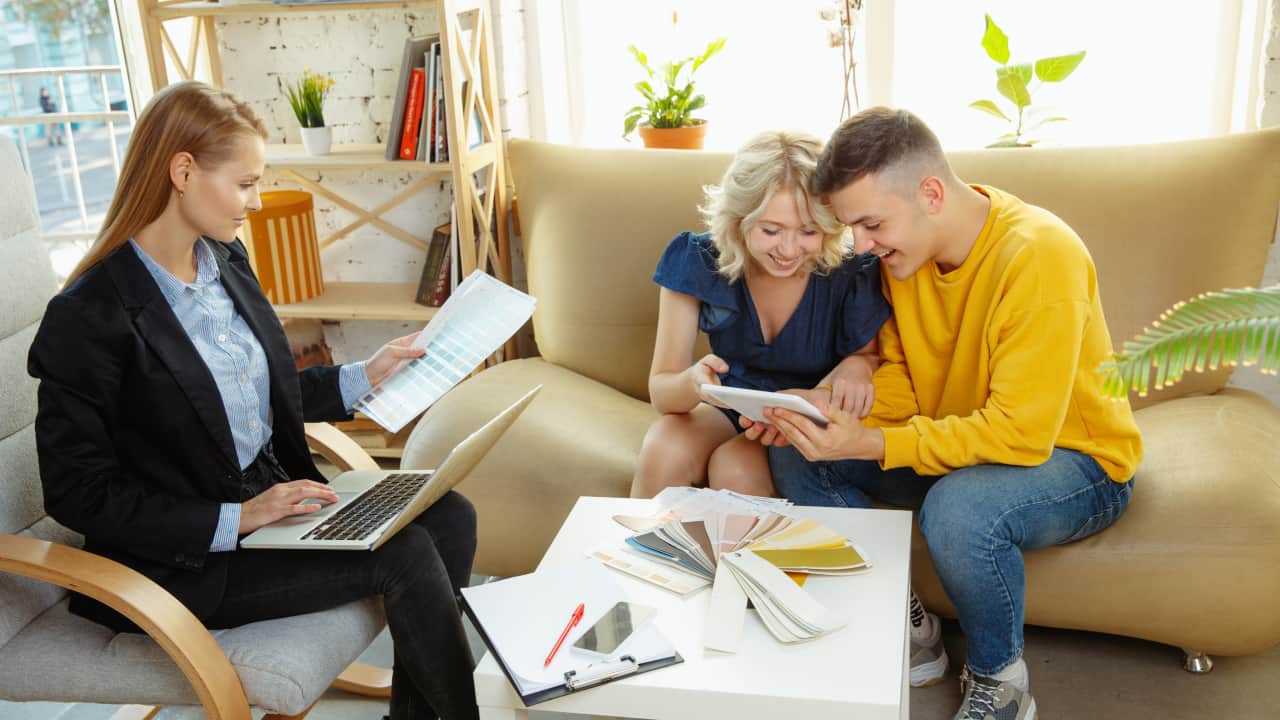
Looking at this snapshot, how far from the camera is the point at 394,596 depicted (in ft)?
5.39

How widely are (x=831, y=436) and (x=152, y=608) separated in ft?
3.37

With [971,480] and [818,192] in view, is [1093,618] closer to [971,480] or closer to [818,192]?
[971,480]

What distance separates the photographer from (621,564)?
160cm

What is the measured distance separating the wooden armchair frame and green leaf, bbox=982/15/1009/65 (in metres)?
2.24

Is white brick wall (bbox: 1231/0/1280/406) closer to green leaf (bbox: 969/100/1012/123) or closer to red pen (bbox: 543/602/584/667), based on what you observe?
green leaf (bbox: 969/100/1012/123)

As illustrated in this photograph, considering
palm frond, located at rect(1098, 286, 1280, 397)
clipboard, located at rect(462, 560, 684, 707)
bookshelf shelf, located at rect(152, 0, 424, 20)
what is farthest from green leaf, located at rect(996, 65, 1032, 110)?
clipboard, located at rect(462, 560, 684, 707)

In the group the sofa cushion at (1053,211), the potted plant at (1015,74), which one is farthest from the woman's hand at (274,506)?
the potted plant at (1015,74)

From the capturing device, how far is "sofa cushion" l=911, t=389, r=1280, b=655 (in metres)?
1.85

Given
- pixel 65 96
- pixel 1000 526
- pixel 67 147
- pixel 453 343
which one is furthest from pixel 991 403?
pixel 67 147

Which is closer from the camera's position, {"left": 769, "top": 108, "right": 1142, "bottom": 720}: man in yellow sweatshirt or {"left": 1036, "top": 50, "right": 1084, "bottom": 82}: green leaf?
{"left": 769, "top": 108, "right": 1142, "bottom": 720}: man in yellow sweatshirt

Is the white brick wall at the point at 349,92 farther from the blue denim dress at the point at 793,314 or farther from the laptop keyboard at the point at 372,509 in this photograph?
the laptop keyboard at the point at 372,509

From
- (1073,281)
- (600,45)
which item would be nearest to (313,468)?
(1073,281)

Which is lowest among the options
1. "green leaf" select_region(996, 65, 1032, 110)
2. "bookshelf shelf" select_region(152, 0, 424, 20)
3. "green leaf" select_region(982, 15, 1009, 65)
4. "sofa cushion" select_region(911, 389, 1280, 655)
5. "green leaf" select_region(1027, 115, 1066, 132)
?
"sofa cushion" select_region(911, 389, 1280, 655)

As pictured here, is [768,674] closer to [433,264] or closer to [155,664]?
[155,664]
